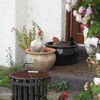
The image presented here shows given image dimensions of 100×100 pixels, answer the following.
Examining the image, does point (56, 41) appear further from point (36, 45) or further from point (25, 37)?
point (25, 37)

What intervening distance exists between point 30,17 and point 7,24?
23.4 inches

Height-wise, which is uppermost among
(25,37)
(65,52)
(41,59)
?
(25,37)

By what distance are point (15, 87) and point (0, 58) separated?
12.6 feet

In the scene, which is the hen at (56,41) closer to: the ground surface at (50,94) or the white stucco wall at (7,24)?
the white stucco wall at (7,24)

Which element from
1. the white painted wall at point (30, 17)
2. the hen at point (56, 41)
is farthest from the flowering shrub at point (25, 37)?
the hen at point (56, 41)

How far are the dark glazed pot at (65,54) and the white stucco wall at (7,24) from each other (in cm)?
116

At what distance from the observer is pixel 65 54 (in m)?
7.48

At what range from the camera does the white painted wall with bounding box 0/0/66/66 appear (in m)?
7.95

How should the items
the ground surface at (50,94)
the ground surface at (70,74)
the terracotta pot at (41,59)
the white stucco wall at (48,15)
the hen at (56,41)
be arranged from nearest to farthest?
the ground surface at (50,94) < the ground surface at (70,74) < the terracotta pot at (41,59) < the hen at (56,41) < the white stucco wall at (48,15)

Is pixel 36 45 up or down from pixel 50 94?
up

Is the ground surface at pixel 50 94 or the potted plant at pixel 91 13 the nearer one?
the potted plant at pixel 91 13

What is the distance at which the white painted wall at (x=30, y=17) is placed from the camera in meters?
7.95

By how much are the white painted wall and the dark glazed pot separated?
0.60 m

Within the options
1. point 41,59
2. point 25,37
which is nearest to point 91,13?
point 41,59
